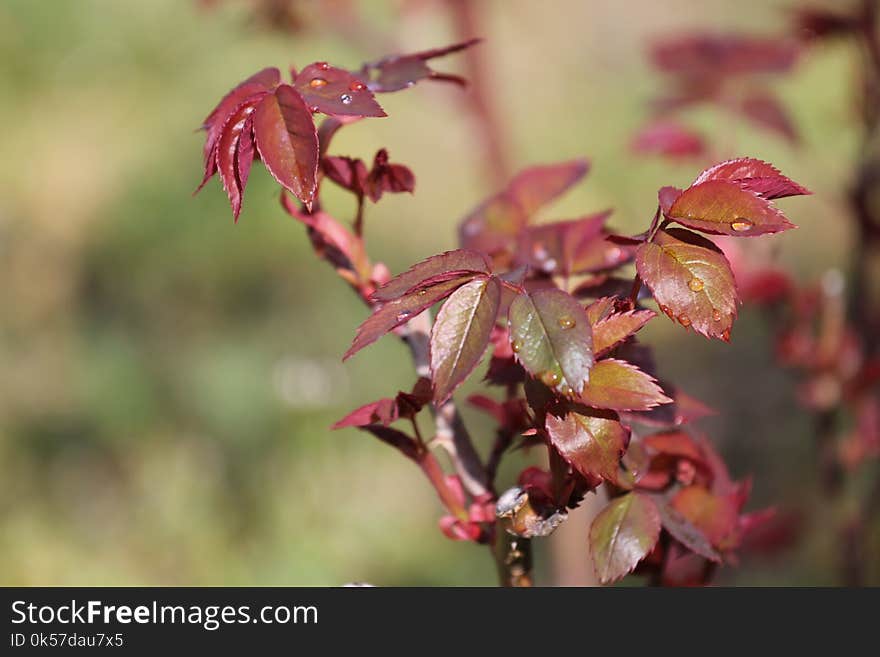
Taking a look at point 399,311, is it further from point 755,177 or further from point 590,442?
point 755,177

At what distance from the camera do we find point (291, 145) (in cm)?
68

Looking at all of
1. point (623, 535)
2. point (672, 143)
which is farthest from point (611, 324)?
point (672, 143)

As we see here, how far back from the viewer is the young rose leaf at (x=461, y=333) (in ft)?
2.04

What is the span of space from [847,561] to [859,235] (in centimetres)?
48

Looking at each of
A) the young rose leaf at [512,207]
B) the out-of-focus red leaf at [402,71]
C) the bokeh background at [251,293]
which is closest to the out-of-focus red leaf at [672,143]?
the bokeh background at [251,293]

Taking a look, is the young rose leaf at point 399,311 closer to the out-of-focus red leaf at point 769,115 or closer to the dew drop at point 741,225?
the dew drop at point 741,225

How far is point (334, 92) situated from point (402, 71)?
12 centimetres

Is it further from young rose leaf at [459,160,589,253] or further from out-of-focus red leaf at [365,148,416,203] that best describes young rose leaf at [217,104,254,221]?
young rose leaf at [459,160,589,253]

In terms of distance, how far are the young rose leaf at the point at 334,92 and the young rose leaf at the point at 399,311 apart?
0.38 ft

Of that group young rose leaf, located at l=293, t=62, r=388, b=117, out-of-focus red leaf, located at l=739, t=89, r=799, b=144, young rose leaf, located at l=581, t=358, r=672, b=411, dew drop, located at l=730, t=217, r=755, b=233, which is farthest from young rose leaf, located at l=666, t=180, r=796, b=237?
out-of-focus red leaf, located at l=739, t=89, r=799, b=144

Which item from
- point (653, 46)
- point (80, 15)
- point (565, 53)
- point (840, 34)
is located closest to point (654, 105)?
point (653, 46)

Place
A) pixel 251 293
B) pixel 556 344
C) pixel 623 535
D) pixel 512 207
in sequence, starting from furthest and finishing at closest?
pixel 251 293
pixel 512 207
pixel 623 535
pixel 556 344
